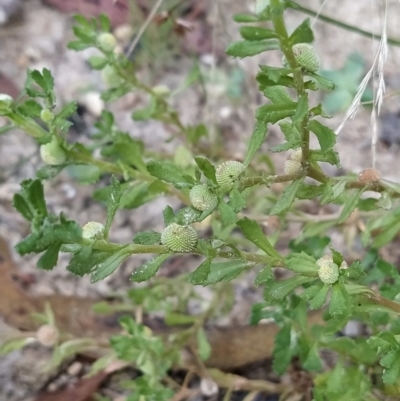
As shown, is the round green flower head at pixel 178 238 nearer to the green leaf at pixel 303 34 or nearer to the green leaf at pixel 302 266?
the green leaf at pixel 302 266

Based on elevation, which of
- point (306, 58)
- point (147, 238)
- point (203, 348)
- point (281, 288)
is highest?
point (306, 58)

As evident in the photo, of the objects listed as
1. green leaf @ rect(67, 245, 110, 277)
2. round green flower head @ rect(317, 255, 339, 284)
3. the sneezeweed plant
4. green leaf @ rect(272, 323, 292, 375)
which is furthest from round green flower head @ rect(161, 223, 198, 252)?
green leaf @ rect(272, 323, 292, 375)

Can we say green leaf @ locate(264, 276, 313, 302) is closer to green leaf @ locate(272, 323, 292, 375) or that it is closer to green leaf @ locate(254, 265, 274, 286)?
green leaf @ locate(254, 265, 274, 286)

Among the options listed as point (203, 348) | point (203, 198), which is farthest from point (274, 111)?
point (203, 348)

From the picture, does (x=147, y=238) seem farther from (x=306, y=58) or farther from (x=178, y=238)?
(x=306, y=58)

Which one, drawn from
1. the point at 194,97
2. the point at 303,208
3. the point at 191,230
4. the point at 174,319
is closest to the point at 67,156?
the point at 191,230

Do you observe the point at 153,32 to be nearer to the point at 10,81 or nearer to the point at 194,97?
the point at 194,97
